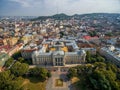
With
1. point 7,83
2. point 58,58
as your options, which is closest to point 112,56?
point 58,58

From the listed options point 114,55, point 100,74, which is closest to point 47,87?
point 100,74

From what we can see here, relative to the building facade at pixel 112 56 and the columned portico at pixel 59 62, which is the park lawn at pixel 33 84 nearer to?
the columned portico at pixel 59 62

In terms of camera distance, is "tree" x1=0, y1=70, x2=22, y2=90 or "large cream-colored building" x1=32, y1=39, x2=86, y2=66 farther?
"large cream-colored building" x1=32, y1=39, x2=86, y2=66

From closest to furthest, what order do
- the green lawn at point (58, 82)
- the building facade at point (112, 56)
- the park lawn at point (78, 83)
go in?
the park lawn at point (78, 83), the green lawn at point (58, 82), the building facade at point (112, 56)

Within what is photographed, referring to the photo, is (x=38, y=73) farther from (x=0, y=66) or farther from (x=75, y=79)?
(x=0, y=66)

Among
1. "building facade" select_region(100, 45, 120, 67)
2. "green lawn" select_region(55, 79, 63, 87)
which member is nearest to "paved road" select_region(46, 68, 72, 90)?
"green lawn" select_region(55, 79, 63, 87)

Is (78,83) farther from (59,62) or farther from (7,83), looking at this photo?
(7,83)

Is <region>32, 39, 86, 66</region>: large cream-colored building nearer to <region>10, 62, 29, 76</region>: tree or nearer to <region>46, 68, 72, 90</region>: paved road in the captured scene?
<region>46, 68, 72, 90</region>: paved road

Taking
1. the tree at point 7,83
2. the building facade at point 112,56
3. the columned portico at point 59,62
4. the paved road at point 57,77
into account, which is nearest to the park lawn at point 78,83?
the paved road at point 57,77
